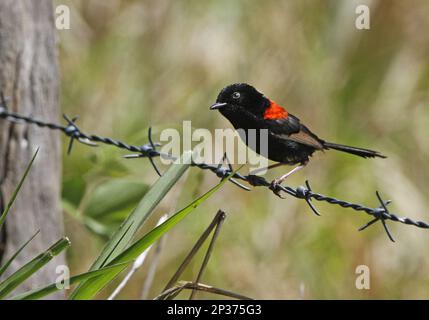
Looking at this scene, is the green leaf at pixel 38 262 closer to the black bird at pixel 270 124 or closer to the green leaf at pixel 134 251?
the green leaf at pixel 134 251

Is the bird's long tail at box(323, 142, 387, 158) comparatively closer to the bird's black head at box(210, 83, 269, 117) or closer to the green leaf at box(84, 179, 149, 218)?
the bird's black head at box(210, 83, 269, 117)

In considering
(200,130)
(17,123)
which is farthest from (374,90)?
(17,123)

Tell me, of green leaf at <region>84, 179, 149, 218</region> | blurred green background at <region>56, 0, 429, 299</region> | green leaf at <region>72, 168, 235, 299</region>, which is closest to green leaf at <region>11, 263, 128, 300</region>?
green leaf at <region>72, 168, 235, 299</region>

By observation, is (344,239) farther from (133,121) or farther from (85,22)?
(85,22)

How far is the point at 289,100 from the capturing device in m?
6.56

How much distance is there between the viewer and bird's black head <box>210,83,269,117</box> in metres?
3.86

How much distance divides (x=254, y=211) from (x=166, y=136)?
2086 mm

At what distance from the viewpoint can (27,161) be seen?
3.83 meters

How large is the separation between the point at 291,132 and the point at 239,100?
0.34 m

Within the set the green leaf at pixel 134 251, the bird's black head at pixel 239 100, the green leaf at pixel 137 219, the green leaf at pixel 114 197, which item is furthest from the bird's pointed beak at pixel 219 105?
the green leaf at pixel 134 251

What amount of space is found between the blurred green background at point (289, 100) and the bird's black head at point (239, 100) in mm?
2327

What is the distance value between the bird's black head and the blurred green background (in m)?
2.33

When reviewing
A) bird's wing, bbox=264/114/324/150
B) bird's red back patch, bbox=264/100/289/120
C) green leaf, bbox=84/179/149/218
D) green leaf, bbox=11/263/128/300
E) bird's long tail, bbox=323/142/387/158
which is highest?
bird's red back patch, bbox=264/100/289/120

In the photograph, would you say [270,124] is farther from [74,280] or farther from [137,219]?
[74,280]
